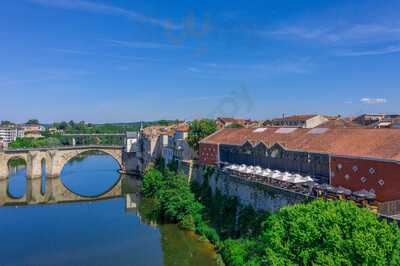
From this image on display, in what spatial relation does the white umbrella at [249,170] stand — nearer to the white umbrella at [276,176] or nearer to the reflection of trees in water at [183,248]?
the white umbrella at [276,176]

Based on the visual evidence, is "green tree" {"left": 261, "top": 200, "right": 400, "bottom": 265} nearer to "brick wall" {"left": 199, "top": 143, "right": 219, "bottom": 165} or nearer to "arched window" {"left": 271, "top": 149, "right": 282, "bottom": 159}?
"arched window" {"left": 271, "top": 149, "right": 282, "bottom": 159}

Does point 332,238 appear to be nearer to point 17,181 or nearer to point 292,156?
point 292,156

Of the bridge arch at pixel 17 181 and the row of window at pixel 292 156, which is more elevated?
the row of window at pixel 292 156

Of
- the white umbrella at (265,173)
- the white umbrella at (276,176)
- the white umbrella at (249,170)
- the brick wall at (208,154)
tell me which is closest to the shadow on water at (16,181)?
the brick wall at (208,154)

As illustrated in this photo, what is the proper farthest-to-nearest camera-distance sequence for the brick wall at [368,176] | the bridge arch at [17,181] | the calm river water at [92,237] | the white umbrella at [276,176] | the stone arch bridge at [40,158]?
the stone arch bridge at [40,158], the bridge arch at [17,181], the calm river water at [92,237], the white umbrella at [276,176], the brick wall at [368,176]

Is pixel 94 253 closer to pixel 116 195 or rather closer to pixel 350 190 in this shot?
pixel 350 190

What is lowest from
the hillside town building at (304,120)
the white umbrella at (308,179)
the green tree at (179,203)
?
the green tree at (179,203)
